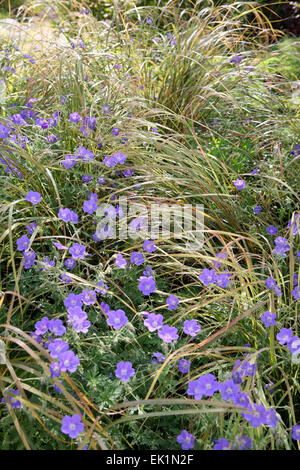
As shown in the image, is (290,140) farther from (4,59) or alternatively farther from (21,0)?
(21,0)

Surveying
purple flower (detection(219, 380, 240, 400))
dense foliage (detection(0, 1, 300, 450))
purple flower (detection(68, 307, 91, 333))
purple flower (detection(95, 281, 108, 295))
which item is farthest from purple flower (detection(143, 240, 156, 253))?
purple flower (detection(219, 380, 240, 400))

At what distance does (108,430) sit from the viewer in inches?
57.1

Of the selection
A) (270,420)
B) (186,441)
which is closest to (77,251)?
(186,441)

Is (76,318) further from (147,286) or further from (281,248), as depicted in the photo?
(281,248)

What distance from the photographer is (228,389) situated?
1.35 metres

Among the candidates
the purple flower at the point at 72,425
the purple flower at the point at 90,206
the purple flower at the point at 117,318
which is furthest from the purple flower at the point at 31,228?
the purple flower at the point at 72,425

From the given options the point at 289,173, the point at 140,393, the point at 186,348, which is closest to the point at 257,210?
the point at 289,173

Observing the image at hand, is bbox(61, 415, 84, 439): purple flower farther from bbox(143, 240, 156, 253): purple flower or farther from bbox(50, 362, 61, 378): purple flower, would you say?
bbox(143, 240, 156, 253): purple flower

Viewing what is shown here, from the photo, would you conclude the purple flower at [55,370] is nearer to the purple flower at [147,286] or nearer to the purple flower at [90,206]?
the purple flower at [147,286]

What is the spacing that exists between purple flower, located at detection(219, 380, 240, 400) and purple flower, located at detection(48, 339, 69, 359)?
45cm

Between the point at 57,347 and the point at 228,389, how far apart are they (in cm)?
50

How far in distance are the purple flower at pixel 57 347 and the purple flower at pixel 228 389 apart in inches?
17.8

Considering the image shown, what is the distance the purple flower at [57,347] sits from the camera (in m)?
1.40

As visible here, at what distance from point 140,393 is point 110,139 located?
3.78ft
